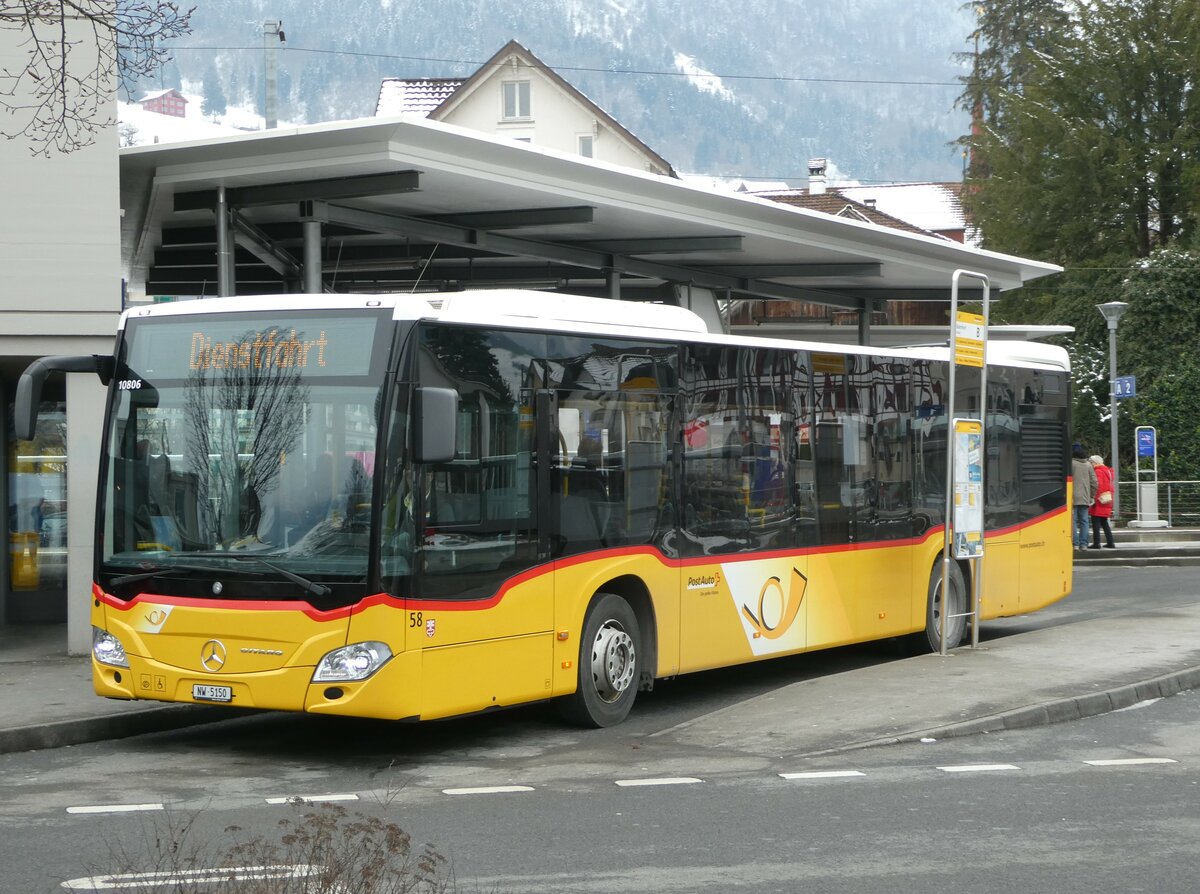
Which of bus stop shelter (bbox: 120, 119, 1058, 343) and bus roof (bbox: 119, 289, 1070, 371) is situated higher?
bus stop shelter (bbox: 120, 119, 1058, 343)

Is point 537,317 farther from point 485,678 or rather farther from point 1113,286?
point 1113,286

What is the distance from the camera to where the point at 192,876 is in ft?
19.3

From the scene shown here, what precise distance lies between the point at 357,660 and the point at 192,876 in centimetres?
386

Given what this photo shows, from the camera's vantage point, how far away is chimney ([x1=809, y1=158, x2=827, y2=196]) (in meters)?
75.2

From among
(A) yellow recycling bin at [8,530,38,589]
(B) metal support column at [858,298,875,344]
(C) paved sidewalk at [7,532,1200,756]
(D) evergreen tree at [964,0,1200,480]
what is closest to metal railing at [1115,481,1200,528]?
(D) evergreen tree at [964,0,1200,480]

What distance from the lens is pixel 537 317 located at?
11.0m

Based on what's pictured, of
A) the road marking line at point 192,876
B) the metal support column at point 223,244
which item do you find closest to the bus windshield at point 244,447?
the road marking line at point 192,876

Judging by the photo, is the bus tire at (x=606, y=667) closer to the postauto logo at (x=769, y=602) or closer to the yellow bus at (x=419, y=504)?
A: the yellow bus at (x=419, y=504)

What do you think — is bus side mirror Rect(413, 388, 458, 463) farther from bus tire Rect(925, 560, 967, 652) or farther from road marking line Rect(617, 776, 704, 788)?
bus tire Rect(925, 560, 967, 652)

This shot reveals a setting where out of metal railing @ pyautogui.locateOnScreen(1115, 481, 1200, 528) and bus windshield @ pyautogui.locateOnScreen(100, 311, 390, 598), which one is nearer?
bus windshield @ pyautogui.locateOnScreen(100, 311, 390, 598)

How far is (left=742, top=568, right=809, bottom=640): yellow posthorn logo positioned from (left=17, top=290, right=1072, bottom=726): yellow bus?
8 centimetres

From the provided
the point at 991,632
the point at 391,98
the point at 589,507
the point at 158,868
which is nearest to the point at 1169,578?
the point at 991,632

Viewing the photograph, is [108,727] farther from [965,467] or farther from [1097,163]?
[1097,163]

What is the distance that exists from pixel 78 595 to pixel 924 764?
837cm
